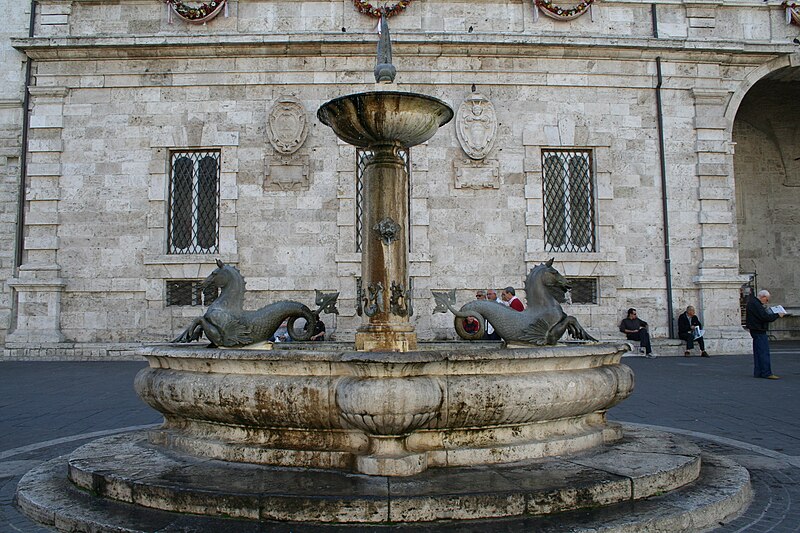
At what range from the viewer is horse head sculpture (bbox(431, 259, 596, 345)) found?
17.6ft

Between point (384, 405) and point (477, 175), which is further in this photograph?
point (477, 175)

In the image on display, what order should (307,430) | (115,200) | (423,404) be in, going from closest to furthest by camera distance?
(423,404) → (307,430) → (115,200)

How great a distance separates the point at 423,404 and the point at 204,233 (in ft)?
38.2

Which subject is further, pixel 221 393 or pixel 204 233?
pixel 204 233

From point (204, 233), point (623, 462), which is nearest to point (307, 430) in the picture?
point (623, 462)

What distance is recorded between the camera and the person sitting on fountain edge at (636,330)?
13977 mm

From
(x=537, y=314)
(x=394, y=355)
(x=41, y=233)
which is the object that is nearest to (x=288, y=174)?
(x=41, y=233)

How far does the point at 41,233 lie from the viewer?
568 inches

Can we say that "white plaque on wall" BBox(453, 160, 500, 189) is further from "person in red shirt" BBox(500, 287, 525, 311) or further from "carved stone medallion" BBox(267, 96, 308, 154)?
"person in red shirt" BBox(500, 287, 525, 311)

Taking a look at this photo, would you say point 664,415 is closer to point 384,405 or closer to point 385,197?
point 385,197

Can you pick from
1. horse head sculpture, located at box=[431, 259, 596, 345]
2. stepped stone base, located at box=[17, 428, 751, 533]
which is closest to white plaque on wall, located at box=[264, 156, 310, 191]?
horse head sculpture, located at box=[431, 259, 596, 345]

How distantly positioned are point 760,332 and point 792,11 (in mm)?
9109

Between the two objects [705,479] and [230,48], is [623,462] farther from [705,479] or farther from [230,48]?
[230,48]

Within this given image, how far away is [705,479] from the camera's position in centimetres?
423
